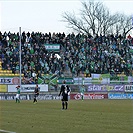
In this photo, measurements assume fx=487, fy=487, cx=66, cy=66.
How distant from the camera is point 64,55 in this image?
54406mm

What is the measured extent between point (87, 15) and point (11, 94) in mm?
37769

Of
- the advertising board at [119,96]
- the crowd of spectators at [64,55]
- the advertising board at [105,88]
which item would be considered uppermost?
the crowd of spectators at [64,55]

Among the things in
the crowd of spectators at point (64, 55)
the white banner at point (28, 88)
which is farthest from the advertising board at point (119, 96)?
the white banner at point (28, 88)

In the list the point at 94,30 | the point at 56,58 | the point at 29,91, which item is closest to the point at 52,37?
the point at 56,58

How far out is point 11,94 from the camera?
169 feet

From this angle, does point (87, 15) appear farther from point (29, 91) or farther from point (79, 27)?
point (29, 91)

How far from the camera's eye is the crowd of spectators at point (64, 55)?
5097 centimetres

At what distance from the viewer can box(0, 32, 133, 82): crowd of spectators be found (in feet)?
167

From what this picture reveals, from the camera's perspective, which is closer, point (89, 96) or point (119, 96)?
point (89, 96)

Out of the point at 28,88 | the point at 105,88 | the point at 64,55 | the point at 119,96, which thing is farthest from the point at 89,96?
the point at 28,88

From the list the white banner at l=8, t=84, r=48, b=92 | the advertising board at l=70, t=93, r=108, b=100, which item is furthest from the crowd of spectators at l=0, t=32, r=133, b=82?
the advertising board at l=70, t=93, r=108, b=100

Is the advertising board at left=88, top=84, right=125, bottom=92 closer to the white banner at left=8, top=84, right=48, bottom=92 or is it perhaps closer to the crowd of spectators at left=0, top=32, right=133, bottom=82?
the crowd of spectators at left=0, top=32, right=133, bottom=82

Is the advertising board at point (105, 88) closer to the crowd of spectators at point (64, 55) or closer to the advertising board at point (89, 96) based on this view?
the advertising board at point (89, 96)

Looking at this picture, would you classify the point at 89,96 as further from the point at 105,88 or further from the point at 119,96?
the point at 119,96
